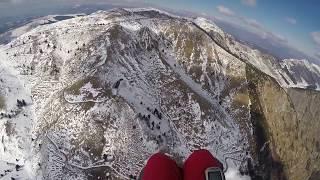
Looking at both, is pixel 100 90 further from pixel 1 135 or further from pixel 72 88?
pixel 1 135

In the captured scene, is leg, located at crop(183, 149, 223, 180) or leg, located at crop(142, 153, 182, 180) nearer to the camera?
leg, located at crop(183, 149, 223, 180)

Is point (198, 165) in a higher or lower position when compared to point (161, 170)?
higher

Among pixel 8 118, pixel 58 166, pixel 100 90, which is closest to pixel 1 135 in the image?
pixel 8 118

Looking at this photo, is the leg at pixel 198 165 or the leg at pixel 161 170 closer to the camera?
the leg at pixel 198 165

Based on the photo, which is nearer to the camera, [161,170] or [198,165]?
[198,165]
